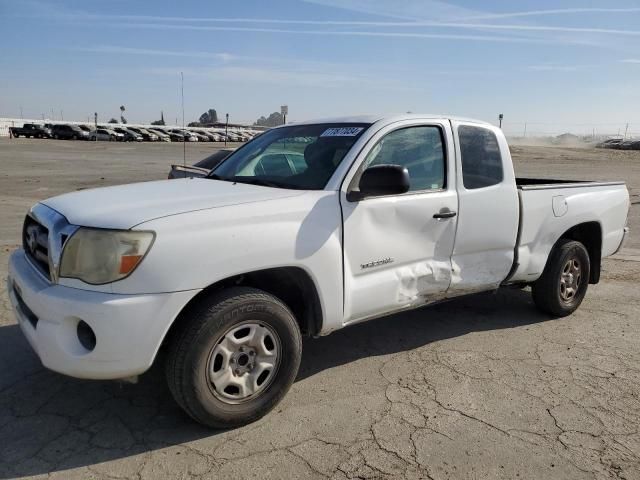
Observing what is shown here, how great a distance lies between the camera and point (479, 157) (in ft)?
14.5

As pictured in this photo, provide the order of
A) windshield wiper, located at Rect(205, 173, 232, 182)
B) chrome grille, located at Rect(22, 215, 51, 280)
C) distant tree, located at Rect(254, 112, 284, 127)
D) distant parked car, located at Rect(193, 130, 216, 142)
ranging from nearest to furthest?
chrome grille, located at Rect(22, 215, 51, 280) < windshield wiper, located at Rect(205, 173, 232, 182) < distant tree, located at Rect(254, 112, 284, 127) < distant parked car, located at Rect(193, 130, 216, 142)

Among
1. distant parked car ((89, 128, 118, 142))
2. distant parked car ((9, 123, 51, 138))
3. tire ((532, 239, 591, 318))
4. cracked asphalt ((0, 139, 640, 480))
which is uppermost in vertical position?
distant parked car ((9, 123, 51, 138))

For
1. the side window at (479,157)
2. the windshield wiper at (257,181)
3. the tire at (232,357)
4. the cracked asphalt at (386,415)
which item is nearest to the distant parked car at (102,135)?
the cracked asphalt at (386,415)

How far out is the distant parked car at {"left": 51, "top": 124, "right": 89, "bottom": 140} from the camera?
57938 millimetres

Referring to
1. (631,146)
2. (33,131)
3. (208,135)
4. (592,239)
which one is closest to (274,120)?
(208,135)

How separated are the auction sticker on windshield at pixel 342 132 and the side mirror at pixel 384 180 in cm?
53

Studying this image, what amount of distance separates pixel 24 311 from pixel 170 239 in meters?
1.13

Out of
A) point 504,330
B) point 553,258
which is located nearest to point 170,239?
point 504,330

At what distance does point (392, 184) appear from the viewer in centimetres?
336

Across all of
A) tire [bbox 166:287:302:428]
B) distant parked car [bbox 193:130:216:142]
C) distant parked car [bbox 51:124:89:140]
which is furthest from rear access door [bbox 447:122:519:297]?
distant parked car [bbox 193:130:216:142]

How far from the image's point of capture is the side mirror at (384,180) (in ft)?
11.0

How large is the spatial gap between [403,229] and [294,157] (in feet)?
3.25

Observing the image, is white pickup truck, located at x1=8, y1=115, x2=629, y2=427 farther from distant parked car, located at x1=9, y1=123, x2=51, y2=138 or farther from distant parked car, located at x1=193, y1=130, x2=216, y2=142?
distant parked car, located at x1=193, y1=130, x2=216, y2=142

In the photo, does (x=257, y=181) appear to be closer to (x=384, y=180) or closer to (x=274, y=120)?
→ (x=384, y=180)
